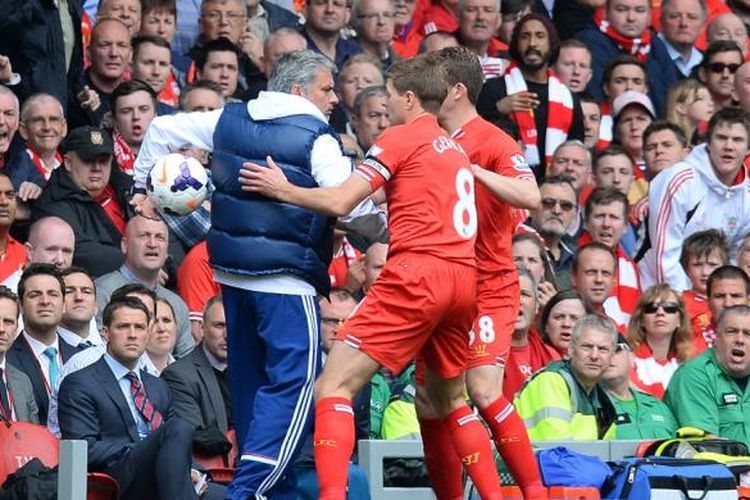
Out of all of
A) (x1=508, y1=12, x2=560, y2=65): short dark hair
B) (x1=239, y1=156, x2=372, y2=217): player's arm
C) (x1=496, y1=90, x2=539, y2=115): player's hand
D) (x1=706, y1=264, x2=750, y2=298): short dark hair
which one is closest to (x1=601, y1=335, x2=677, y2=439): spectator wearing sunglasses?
(x1=706, y1=264, x2=750, y2=298): short dark hair

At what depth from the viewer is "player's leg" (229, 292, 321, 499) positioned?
28.8 ft

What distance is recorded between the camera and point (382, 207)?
40.6 ft

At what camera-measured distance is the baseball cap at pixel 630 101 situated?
16391 millimetres

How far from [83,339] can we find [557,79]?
5.90 m

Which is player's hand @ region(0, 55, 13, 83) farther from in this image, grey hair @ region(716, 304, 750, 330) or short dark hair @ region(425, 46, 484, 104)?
grey hair @ region(716, 304, 750, 330)

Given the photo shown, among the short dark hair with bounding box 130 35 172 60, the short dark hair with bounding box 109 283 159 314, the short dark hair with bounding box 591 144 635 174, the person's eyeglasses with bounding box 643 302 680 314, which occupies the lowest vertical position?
the person's eyeglasses with bounding box 643 302 680 314

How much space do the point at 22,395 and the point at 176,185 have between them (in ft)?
6.14

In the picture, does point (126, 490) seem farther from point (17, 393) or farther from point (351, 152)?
point (351, 152)

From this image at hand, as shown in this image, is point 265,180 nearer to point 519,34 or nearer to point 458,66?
point 458,66

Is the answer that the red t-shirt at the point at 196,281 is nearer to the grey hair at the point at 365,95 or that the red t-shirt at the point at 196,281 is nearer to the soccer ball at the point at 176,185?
the grey hair at the point at 365,95

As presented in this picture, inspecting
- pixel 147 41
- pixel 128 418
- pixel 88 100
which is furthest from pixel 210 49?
pixel 128 418

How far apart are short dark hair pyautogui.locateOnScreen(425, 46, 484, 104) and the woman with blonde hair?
24.9ft

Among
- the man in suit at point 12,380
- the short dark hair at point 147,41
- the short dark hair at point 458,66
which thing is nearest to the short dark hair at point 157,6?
the short dark hair at point 147,41

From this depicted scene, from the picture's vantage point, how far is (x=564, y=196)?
1403 centimetres
